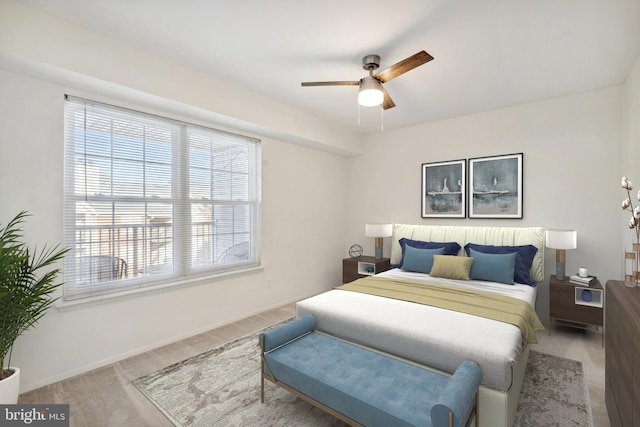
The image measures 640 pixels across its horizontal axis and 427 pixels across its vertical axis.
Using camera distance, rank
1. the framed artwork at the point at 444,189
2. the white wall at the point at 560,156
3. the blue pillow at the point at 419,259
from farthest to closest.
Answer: the framed artwork at the point at 444,189 → the blue pillow at the point at 419,259 → the white wall at the point at 560,156

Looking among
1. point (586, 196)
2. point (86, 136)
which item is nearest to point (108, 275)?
point (86, 136)

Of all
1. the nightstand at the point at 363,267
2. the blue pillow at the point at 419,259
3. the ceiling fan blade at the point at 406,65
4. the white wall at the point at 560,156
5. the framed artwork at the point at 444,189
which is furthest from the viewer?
the nightstand at the point at 363,267

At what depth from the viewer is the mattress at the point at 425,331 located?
1769 millimetres

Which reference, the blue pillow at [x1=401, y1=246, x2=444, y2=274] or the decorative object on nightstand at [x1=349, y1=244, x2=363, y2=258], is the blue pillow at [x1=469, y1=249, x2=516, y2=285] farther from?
the decorative object on nightstand at [x1=349, y1=244, x2=363, y2=258]

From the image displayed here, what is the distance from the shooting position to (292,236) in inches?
176

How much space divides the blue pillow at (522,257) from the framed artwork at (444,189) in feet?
2.66

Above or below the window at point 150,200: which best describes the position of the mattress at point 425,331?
below

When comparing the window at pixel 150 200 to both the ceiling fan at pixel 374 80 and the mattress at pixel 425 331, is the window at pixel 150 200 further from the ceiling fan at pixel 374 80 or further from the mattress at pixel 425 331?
the ceiling fan at pixel 374 80

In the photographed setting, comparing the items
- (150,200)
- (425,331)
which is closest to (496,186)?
(425,331)

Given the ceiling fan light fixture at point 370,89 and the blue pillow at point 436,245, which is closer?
the ceiling fan light fixture at point 370,89

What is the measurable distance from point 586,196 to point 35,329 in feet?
18.4

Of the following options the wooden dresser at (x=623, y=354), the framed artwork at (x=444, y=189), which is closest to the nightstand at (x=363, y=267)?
the framed artwork at (x=444, y=189)

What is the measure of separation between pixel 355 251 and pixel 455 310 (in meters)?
2.75

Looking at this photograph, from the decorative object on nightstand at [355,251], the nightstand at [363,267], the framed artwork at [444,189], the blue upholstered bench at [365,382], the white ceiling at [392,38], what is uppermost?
the white ceiling at [392,38]
